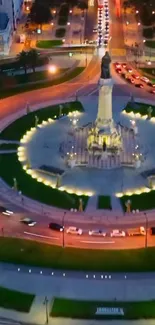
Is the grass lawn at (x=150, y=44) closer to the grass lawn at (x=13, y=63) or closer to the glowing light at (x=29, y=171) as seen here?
the grass lawn at (x=13, y=63)

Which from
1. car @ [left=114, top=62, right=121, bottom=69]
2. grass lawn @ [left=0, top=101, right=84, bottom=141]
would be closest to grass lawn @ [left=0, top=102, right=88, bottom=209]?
grass lawn @ [left=0, top=101, right=84, bottom=141]

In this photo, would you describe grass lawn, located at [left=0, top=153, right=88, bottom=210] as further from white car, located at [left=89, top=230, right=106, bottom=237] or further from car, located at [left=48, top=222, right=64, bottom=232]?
white car, located at [left=89, top=230, right=106, bottom=237]

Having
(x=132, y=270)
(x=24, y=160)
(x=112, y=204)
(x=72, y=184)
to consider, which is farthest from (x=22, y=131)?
(x=132, y=270)

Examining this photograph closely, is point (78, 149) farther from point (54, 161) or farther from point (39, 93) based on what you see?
point (39, 93)

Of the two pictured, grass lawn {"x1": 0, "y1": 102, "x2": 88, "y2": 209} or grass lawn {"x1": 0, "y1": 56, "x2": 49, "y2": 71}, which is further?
grass lawn {"x1": 0, "y1": 56, "x2": 49, "y2": 71}

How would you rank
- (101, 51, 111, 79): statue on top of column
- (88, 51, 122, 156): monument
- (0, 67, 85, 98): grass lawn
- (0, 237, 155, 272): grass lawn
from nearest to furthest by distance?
(0, 237, 155, 272): grass lawn
(101, 51, 111, 79): statue on top of column
(88, 51, 122, 156): monument
(0, 67, 85, 98): grass lawn

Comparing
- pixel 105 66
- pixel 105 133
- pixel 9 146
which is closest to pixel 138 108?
pixel 105 133

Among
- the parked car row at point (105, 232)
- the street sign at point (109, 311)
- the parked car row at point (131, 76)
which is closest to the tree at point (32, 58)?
the parked car row at point (131, 76)
